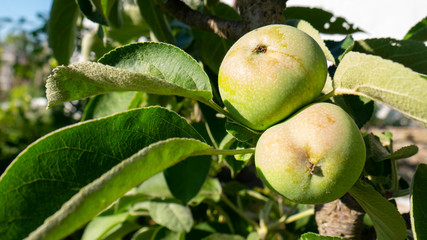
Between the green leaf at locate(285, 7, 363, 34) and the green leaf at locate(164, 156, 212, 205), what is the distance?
1.62 ft

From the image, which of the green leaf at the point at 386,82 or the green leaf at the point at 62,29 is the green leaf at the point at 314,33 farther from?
the green leaf at the point at 62,29

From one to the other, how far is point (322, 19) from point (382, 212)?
0.61 metres

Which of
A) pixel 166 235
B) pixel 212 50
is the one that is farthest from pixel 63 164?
pixel 166 235

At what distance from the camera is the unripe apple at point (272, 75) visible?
0.50 metres

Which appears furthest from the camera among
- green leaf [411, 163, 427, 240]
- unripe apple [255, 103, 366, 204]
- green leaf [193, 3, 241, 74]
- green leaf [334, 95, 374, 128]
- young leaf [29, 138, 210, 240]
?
green leaf [193, 3, 241, 74]

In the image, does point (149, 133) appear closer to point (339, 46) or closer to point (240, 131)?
point (240, 131)

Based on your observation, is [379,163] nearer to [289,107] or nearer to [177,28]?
[289,107]

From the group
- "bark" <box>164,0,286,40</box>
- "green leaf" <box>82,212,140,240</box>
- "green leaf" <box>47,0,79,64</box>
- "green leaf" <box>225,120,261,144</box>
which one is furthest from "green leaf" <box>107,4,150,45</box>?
"green leaf" <box>225,120,261,144</box>

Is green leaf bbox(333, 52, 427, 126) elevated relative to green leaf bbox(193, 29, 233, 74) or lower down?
elevated

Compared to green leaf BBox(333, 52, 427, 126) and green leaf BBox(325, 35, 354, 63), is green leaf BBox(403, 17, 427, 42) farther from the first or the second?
green leaf BBox(333, 52, 427, 126)

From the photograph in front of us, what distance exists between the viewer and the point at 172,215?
109cm

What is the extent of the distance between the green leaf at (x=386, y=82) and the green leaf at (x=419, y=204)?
0.17m

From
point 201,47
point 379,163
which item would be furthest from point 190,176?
point 379,163

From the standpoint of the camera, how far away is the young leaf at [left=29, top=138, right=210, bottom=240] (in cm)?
34
